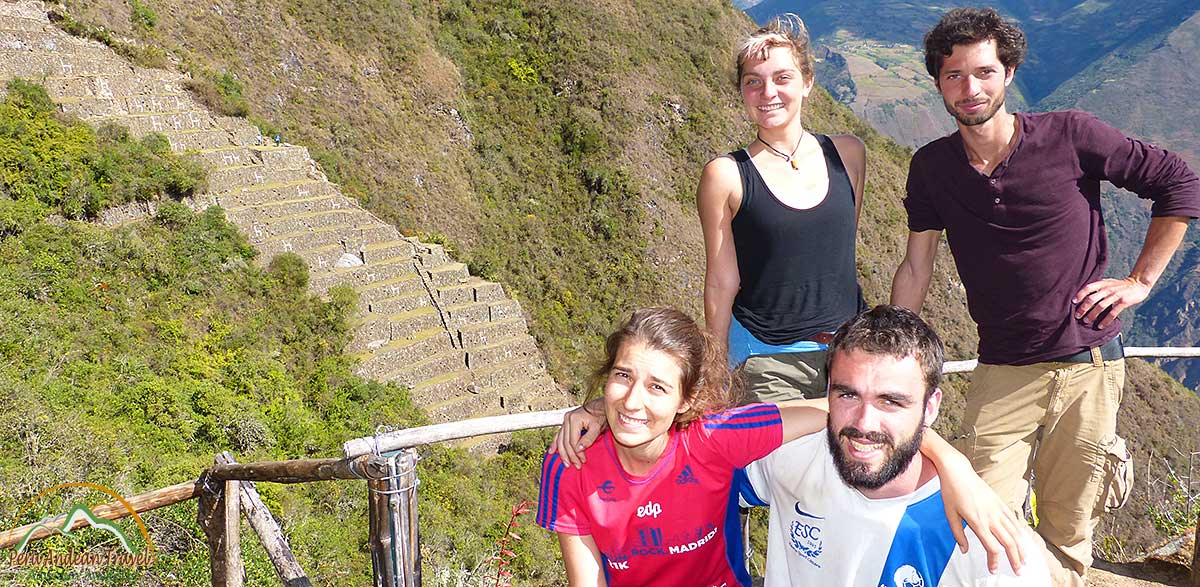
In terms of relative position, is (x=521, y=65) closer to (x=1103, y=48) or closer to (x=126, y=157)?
(x=126, y=157)

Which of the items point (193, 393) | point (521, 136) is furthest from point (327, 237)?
point (521, 136)

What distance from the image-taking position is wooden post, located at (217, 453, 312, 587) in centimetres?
412

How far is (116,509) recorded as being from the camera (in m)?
3.97

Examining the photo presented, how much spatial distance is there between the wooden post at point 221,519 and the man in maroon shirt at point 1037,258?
363 cm

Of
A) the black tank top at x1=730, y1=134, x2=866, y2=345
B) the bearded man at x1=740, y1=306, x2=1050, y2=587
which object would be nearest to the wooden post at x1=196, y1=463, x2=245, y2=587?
the black tank top at x1=730, y1=134, x2=866, y2=345

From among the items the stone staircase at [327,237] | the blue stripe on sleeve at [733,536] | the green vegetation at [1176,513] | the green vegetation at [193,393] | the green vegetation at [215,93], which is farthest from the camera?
the green vegetation at [215,93]

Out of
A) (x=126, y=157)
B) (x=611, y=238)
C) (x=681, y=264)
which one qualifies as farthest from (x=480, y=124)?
(x=126, y=157)

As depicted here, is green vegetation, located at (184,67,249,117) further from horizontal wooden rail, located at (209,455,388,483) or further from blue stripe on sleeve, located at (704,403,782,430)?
blue stripe on sleeve, located at (704,403,782,430)

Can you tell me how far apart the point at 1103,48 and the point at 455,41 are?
215860mm

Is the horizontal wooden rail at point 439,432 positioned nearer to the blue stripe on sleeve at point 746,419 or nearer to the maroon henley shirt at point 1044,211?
the blue stripe on sleeve at point 746,419

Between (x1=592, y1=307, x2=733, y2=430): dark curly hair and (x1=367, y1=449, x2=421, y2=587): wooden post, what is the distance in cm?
84

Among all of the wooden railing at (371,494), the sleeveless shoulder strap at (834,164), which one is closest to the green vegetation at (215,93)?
the wooden railing at (371,494)

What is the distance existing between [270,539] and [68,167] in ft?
39.4

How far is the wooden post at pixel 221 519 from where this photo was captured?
13.4 ft
